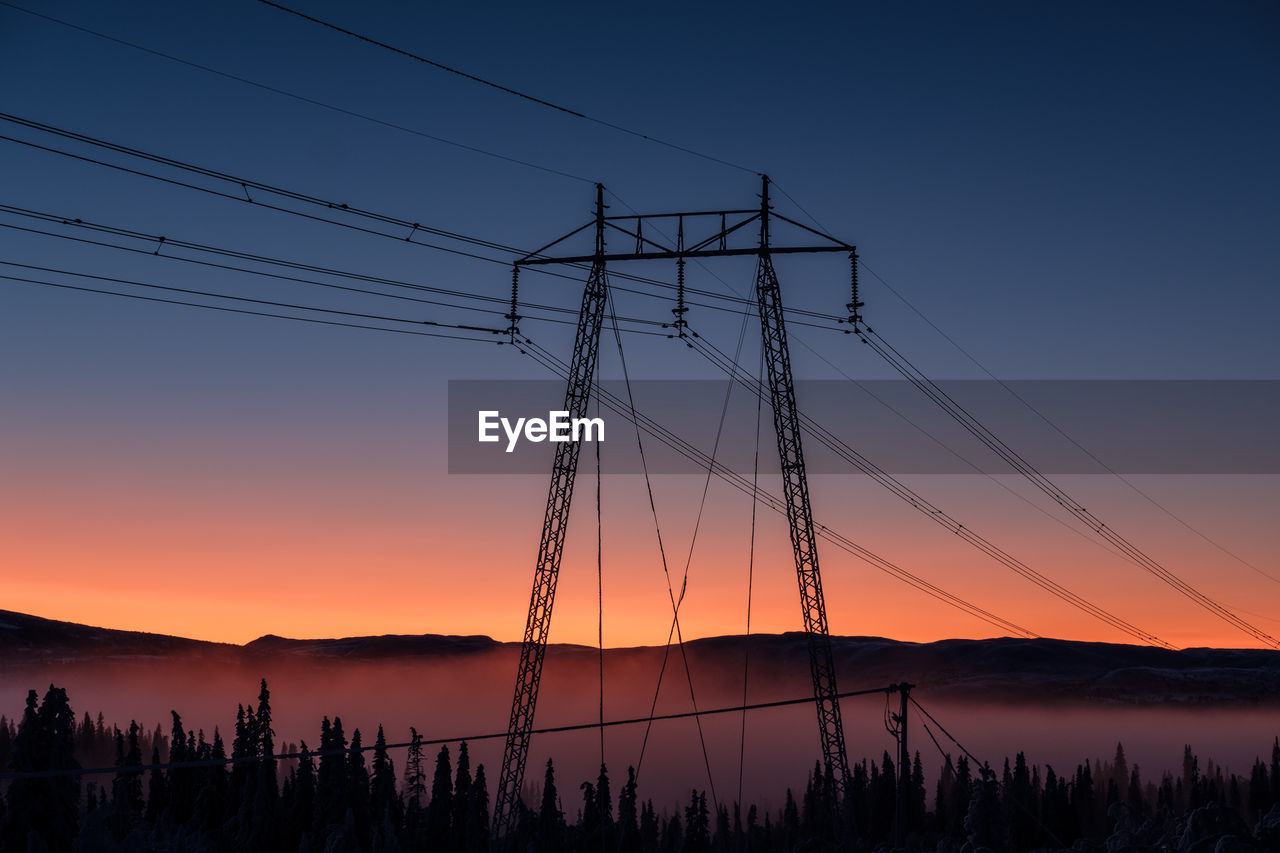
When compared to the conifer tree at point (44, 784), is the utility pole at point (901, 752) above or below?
above

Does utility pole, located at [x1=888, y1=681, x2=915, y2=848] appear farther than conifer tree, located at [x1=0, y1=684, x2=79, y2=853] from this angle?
No

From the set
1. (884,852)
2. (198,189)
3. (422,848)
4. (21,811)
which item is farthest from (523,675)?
(422,848)

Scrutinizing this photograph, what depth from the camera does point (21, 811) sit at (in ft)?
376

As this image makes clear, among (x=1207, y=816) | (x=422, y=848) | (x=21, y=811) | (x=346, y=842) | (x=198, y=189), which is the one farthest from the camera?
(x=422, y=848)

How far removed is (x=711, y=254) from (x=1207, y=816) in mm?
82959

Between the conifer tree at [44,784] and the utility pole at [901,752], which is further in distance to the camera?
the conifer tree at [44,784]

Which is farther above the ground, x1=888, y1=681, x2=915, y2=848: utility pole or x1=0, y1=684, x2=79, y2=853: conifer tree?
x1=888, y1=681, x2=915, y2=848: utility pole

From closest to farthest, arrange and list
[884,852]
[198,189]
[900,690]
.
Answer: [198,189] < [900,690] < [884,852]

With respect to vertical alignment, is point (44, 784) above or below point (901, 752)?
below

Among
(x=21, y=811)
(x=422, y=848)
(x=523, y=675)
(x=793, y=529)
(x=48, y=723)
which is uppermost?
(x=793, y=529)

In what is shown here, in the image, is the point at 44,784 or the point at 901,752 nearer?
the point at 901,752

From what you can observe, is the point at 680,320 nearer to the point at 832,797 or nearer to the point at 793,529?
the point at 793,529

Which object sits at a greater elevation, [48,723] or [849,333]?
[849,333]

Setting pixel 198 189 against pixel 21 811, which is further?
pixel 21 811
